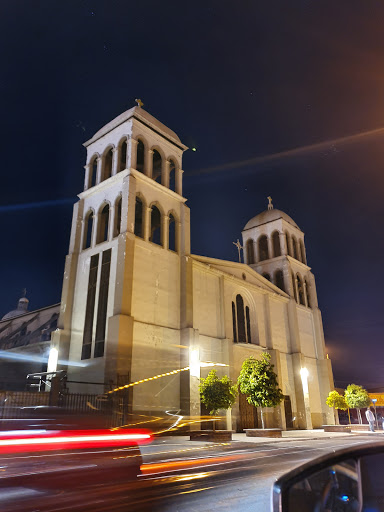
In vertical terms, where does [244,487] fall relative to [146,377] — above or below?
below

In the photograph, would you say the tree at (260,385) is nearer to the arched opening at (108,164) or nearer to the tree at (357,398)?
the tree at (357,398)

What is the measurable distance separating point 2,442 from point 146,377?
16.5 m

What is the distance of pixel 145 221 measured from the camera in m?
25.9

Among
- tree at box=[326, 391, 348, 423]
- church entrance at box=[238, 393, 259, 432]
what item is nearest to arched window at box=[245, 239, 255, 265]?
tree at box=[326, 391, 348, 423]

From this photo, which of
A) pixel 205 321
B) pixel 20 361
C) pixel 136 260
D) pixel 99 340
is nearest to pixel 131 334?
pixel 99 340

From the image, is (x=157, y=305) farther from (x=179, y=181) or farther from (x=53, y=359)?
(x=179, y=181)

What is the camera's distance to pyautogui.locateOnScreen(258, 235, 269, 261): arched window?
134 ft

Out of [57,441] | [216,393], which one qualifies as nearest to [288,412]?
[216,393]

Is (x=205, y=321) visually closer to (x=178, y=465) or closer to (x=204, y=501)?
(x=178, y=465)

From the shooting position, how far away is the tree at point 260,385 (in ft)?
77.4

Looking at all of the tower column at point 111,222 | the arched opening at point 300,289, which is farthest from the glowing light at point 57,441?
the arched opening at point 300,289

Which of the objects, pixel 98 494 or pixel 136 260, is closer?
pixel 98 494

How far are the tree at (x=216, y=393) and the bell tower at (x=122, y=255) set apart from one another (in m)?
4.02

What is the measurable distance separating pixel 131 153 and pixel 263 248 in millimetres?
20492
